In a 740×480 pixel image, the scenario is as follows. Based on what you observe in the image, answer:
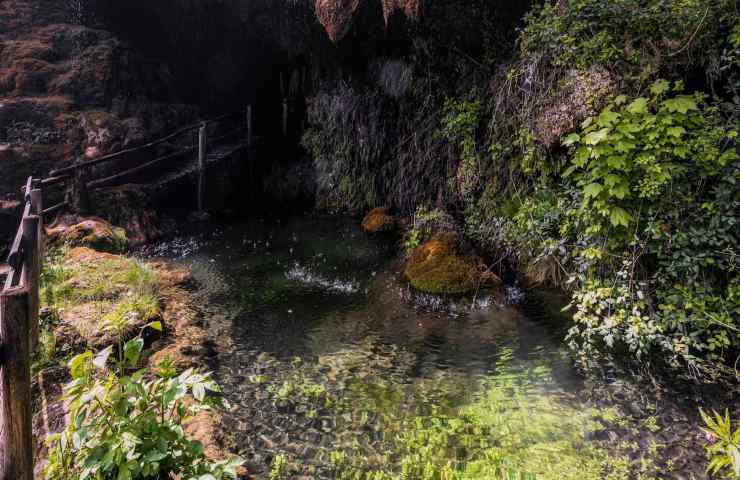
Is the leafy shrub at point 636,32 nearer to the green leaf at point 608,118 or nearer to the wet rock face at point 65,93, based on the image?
the green leaf at point 608,118

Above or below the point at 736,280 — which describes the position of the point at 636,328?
below

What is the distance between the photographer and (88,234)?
830cm

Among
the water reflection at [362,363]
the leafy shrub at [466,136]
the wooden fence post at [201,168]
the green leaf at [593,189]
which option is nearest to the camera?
the water reflection at [362,363]

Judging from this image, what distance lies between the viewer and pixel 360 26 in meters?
9.22

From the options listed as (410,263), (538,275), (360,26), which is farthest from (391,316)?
(360,26)

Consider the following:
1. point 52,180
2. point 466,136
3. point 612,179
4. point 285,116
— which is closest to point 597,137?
point 612,179

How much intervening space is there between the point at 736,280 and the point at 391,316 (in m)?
3.72

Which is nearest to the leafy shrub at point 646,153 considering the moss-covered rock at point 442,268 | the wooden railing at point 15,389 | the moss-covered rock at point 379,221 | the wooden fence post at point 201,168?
the moss-covered rock at point 442,268

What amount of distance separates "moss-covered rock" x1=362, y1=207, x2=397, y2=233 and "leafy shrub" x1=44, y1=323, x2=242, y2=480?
7033 mm

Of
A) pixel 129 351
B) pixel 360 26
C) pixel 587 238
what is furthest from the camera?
pixel 360 26

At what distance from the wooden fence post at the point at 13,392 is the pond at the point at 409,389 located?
1415 mm

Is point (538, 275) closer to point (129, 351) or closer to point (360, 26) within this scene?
point (129, 351)

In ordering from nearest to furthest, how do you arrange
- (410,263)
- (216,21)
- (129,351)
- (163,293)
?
(129,351) → (163,293) → (410,263) → (216,21)

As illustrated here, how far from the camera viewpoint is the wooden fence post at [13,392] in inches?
95.3
